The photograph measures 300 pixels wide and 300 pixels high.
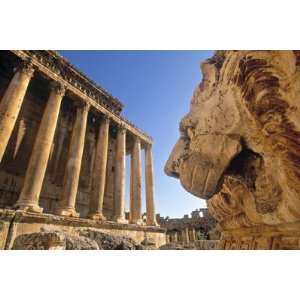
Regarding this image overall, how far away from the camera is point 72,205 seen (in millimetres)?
10805

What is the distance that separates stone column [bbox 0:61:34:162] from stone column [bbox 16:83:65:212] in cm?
146

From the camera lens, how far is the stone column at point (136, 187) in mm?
15252

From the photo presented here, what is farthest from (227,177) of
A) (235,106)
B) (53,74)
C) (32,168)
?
(53,74)

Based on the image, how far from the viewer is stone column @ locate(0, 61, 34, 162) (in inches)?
342

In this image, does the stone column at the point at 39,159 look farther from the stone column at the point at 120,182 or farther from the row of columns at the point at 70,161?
the stone column at the point at 120,182

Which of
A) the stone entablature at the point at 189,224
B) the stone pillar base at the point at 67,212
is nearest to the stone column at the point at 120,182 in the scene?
the stone pillar base at the point at 67,212

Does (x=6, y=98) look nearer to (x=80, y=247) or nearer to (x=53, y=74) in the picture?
(x=53, y=74)

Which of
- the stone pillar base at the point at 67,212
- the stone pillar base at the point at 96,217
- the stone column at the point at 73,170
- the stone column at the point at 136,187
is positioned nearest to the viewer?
the stone pillar base at the point at 67,212

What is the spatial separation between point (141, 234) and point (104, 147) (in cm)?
590

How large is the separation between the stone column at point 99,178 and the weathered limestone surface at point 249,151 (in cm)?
1102

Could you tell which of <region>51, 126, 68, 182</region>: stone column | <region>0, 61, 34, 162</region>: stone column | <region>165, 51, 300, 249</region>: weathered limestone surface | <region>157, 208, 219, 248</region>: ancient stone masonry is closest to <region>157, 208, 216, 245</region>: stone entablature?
<region>157, 208, 219, 248</region>: ancient stone masonry

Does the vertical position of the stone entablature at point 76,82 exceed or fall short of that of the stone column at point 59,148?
it exceeds it

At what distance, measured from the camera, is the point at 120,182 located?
14891mm

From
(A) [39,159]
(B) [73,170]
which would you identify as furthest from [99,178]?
(A) [39,159]
